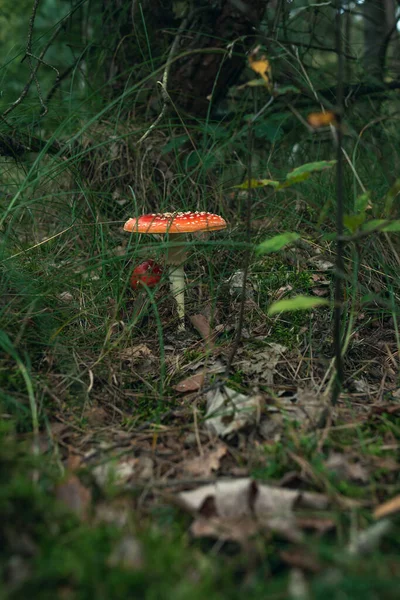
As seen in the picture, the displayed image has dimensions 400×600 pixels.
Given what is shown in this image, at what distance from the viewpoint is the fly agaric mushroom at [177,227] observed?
2.56 m

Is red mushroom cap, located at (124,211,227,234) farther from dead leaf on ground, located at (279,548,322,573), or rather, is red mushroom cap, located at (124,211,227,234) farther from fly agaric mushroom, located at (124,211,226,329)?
dead leaf on ground, located at (279,548,322,573)

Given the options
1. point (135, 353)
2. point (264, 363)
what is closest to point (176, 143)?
point (135, 353)

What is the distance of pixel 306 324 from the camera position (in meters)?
2.60

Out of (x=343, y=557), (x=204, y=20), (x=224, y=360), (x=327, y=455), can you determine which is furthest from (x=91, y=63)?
(x=343, y=557)

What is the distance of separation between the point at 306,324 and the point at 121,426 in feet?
3.73

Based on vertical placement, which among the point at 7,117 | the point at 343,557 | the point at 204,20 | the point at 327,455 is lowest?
the point at 327,455

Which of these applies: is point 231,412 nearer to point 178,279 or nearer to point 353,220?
point 353,220

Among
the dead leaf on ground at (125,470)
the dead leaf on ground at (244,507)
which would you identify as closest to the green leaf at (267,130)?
the dead leaf on ground at (125,470)

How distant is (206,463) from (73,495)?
458 mm

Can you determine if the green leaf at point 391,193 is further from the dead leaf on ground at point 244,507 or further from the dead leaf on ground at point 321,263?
the dead leaf on ground at point 321,263

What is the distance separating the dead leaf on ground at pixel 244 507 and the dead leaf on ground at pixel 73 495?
281 mm

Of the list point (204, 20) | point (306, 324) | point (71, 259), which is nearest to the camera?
point (306, 324)

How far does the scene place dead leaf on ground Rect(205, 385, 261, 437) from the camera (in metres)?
1.85

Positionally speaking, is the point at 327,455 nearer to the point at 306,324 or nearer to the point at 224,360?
the point at 224,360
